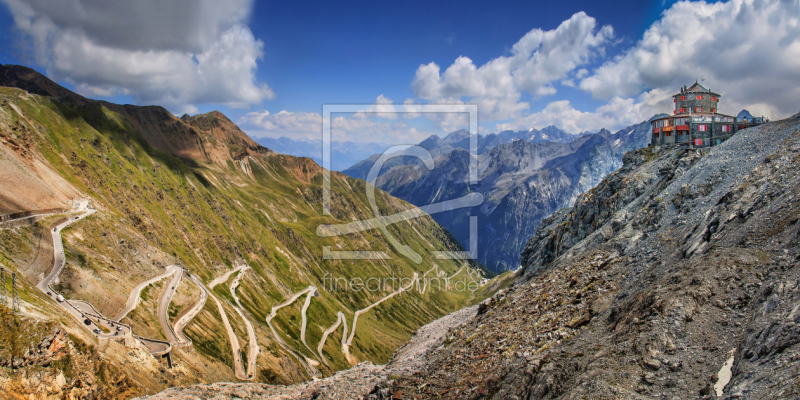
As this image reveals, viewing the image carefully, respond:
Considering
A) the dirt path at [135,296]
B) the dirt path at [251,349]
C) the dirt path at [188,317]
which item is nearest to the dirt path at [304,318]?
the dirt path at [251,349]

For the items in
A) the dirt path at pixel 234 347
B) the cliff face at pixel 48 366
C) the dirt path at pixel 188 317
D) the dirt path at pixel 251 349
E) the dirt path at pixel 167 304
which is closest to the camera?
the cliff face at pixel 48 366

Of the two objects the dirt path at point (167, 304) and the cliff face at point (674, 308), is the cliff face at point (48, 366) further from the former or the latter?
the cliff face at point (674, 308)

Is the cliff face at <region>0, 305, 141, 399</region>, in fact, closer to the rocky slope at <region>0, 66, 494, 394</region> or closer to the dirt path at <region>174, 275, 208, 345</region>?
the rocky slope at <region>0, 66, 494, 394</region>

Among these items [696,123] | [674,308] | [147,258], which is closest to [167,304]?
[147,258]

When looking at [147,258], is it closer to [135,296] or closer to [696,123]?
[135,296]

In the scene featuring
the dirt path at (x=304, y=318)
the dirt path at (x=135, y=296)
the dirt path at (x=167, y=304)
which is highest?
the dirt path at (x=135, y=296)

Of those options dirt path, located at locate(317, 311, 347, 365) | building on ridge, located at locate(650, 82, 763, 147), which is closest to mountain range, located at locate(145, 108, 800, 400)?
building on ridge, located at locate(650, 82, 763, 147)

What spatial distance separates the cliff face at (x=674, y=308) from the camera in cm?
2083

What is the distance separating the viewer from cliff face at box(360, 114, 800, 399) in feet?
68.3

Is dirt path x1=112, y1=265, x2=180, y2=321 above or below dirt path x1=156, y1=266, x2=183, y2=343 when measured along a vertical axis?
above

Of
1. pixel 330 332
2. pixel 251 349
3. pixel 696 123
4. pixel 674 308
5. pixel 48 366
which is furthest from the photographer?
pixel 330 332

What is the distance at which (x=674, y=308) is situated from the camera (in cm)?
2603

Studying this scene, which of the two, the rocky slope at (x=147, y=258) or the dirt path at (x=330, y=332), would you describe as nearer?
the rocky slope at (x=147, y=258)

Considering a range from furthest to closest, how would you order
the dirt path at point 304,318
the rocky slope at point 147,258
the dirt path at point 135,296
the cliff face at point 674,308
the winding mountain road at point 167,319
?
the dirt path at point 304,318 → the dirt path at point 135,296 → the rocky slope at point 147,258 → the winding mountain road at point 167,319 → the cliff face at point 674,308
